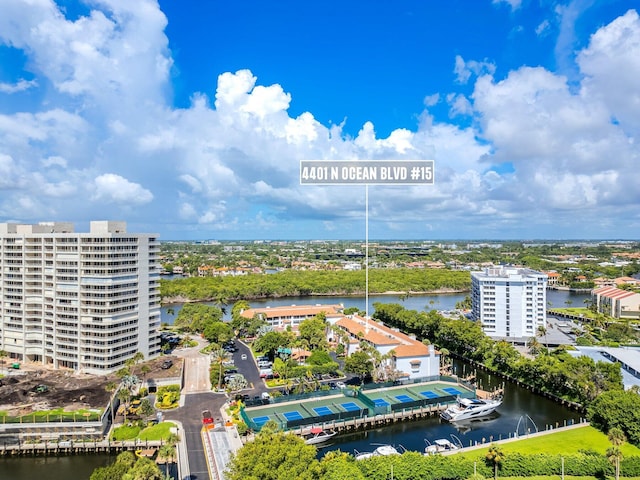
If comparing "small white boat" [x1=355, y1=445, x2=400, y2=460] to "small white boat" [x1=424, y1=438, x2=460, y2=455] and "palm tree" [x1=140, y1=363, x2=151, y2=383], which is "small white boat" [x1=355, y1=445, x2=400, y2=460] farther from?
"palm tree" [x1=140, y1=363, x2=151, y2=383]

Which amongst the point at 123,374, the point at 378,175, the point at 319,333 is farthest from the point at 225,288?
the point at 378,175

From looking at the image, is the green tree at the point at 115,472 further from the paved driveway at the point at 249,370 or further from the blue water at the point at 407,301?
the blue water at the point at 407,301

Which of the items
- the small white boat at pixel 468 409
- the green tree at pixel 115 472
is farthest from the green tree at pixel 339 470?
the small white boat at pixel 468 409

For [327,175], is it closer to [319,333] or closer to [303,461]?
[303,461]

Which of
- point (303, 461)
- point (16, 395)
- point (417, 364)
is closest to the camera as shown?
point (303, 461)

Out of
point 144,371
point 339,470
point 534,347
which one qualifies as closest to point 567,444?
point 339,470
